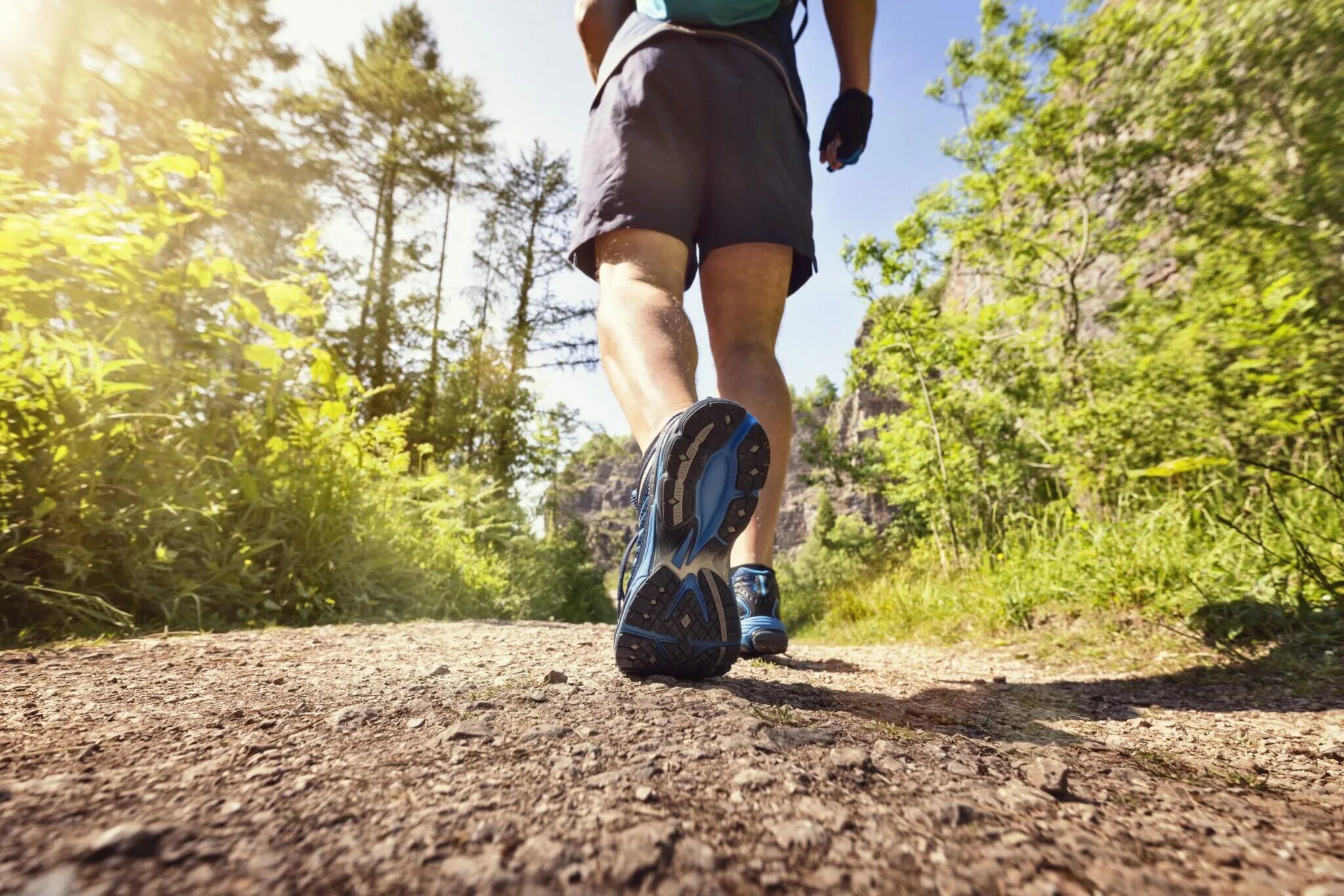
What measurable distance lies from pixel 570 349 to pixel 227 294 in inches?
423

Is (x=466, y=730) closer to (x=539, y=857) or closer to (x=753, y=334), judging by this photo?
(x=539, y=857)

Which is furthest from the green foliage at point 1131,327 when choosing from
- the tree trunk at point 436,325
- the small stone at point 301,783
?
the tree trunk at point 436,325

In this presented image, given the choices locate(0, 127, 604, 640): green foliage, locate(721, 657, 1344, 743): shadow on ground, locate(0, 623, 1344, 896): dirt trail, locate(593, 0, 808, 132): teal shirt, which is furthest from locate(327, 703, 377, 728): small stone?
locate(593, 0, 808, 132): teal shirt

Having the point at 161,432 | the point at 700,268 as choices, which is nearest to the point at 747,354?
the point at 700,268

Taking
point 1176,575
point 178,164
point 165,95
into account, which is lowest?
point 1176,575

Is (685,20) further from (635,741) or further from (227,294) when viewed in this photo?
(227,294)

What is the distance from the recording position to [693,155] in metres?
1.39

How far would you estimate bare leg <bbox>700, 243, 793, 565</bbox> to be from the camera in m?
1.40

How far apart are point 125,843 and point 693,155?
1425 millimetres

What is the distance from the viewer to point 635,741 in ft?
2.17

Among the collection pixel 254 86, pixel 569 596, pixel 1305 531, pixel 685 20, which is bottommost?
pixel 569 596

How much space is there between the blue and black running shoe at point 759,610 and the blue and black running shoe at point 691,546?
0.33 meters

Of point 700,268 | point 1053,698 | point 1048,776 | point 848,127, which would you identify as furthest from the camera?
point 848,127

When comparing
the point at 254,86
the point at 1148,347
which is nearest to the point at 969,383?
the point at 1148,347
